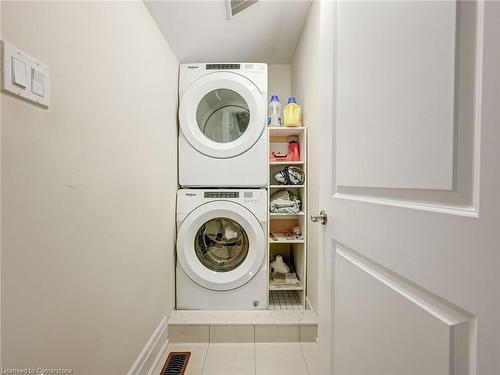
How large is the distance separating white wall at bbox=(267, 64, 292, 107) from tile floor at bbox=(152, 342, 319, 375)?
2035 mm

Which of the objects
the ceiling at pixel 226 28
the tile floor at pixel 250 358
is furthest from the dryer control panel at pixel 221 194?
the ceiling at pixel 226 28

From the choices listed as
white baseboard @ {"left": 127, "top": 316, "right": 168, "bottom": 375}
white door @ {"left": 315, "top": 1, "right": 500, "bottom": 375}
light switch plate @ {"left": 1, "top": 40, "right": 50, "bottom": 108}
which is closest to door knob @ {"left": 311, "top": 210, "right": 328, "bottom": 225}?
white door @ {"left": 315, "top": 1, "right": 500, "bottom": 375}

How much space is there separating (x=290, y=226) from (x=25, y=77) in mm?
1852

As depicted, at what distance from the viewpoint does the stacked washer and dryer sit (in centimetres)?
171

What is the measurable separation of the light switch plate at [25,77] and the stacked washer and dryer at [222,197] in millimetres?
1119

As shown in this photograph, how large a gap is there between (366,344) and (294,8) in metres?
1.81

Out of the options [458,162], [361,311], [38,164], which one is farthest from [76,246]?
[458,162]

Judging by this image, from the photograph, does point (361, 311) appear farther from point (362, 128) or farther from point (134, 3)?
point (134, 3)

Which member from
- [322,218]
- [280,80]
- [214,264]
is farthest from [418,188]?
[280,80]

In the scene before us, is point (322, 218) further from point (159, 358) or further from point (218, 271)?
point (159, 358)

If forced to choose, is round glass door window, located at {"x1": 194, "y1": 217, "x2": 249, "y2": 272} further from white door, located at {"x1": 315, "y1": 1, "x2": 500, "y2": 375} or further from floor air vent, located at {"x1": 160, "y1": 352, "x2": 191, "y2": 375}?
white door, located at {"x1": 315, "y1": 1, "x2": 500, "y2": 375}

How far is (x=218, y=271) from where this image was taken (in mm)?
1785

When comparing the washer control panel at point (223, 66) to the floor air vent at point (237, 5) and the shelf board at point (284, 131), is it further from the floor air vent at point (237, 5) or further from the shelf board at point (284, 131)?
the shelf board at point (284, 131)

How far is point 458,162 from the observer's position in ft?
1.34
